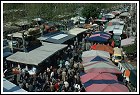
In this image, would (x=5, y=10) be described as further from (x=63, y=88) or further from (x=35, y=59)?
(x=63, y=88)

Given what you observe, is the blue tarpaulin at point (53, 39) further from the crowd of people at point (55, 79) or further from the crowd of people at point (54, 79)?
the crowd of people at point (54, 79)

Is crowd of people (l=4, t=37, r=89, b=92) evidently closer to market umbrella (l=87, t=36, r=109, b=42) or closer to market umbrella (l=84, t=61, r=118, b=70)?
market umbrella (l=84, t=61, r=118, b=70)

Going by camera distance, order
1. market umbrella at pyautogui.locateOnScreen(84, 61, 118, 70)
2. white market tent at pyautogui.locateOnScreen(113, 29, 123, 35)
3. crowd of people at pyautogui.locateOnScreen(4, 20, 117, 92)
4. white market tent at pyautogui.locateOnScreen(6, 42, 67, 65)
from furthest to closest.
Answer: white market tent at pyautogui.locateOnScreen(113, 29, 123, 35), white market tent at pyautogui.locateOnScreen(6, 42, 67, 65), market umbrella at pyautogui.locateOnScreen(84, 61, 118, 70), crowd of people at pyautogui.locateOnScreen(4, 20, 117, 92)

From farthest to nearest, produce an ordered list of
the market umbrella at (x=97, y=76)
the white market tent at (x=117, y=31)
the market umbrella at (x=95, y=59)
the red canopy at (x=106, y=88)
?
1. the white market tent at (x=117, y=31)
2. the market umbrella at (x=95, y=59)
3. the market umbrella at (x=97, y=76)
4. the red canopy at (x=106, y=88)

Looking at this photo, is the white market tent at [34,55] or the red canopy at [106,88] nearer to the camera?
the red canopy at [106,88]

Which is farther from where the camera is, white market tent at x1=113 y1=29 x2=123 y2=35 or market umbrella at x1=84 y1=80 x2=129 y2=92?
white market tent at x1=113 y1=29 x2=123 y2=35

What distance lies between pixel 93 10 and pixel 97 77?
92.1ft

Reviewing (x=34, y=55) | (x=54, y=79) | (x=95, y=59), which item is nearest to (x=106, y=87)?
(x=54, y=79)

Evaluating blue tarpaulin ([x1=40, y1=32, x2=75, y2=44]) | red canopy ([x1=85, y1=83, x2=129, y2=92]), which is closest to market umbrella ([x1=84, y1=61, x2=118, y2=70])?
red canopy ([x1=85, y1=83, x2=129, y2=92])

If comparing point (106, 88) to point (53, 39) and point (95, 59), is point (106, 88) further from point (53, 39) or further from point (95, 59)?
point (53, 39)

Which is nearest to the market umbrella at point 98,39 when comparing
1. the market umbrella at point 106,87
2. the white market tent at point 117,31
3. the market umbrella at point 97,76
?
the white market tent at point 117,31

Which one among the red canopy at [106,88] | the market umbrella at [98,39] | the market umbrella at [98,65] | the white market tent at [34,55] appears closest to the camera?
the red canopy at [106,88]

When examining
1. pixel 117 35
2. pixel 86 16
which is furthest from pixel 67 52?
pixel 86 16

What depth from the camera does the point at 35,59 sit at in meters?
14.7
